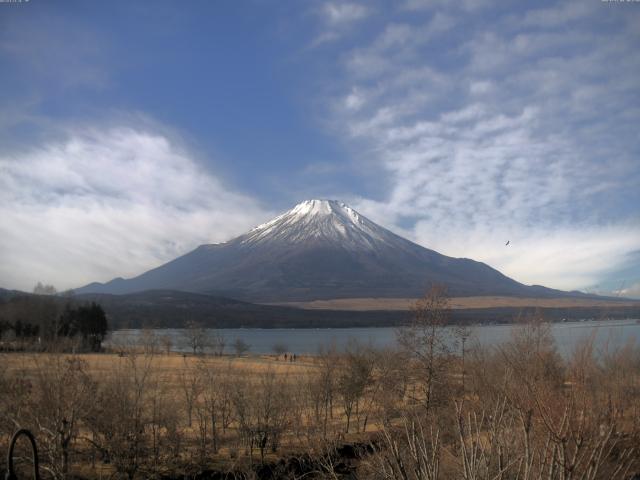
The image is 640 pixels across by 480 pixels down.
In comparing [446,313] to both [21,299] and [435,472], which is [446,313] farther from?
[21,299]

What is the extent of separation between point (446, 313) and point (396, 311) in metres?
168

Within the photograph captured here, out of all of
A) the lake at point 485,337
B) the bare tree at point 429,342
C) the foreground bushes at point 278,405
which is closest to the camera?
the foreground bushes at point 278,405

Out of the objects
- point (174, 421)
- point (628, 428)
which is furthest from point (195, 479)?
point (628, 428)

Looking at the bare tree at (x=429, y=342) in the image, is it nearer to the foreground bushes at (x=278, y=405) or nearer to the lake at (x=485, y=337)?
the foreground bushes at (x=278, y=405)

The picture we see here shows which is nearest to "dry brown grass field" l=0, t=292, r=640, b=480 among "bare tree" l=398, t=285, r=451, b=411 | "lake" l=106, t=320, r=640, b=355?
"bare tree" l=398, t=285, r=451, b=411

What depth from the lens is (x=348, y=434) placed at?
79.7 ft

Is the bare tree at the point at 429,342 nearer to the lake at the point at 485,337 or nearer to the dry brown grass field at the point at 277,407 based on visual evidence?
the dry brown grass field at the point at 277,407

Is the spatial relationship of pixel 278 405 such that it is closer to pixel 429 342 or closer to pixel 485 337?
pixel 429 342

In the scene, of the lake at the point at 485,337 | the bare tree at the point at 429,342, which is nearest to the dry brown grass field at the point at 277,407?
the bare tree at the point at 429,342

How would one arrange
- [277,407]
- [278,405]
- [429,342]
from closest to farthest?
[429,342], [277,407], [278,405]

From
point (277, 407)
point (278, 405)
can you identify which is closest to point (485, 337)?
point (278, 405)

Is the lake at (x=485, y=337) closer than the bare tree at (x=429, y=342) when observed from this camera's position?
No

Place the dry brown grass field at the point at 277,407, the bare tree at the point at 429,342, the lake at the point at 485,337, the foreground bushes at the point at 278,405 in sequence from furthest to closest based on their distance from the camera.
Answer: the lake at the point at 485,337
the bare tree at the point at 429,342
the dry brown grass field at the point at 277,407
the foreground bushes at the point at 278,405

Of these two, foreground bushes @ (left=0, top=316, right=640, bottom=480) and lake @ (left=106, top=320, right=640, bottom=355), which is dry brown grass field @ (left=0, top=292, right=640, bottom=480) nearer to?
foreground bushes @ (left=0, top=316, right=640, bottom=480)
